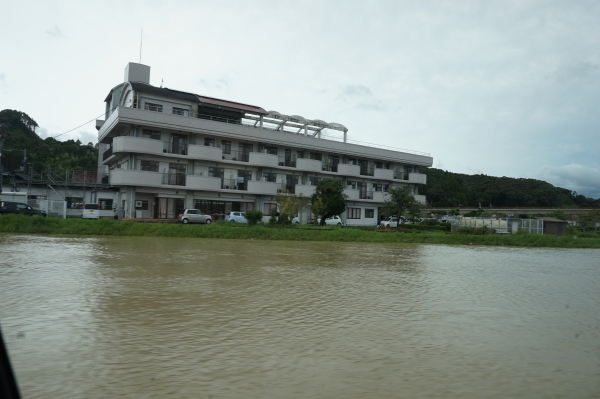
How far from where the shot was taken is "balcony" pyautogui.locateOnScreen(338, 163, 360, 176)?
46406mm

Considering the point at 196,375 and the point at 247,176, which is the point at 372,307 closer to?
the point at 196,375

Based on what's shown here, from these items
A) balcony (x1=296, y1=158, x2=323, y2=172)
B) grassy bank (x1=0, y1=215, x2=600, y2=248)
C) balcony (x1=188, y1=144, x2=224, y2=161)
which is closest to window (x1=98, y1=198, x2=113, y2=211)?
balcony (x1=188, y1=144, x2=224, y2=161)

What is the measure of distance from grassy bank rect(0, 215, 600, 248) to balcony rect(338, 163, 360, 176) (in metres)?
18.7

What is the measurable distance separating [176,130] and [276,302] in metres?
32.0

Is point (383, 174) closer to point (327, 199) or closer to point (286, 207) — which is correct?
point (327, 199)

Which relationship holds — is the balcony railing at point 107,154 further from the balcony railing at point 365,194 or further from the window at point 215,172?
the balcony railing at point 365,194

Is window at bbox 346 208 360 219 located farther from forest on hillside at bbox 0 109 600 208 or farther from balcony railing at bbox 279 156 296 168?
forest on hillside at bbox 0 109 600 208

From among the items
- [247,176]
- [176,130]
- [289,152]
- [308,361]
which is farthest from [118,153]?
[308,361]

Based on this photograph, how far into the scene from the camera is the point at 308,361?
466cm

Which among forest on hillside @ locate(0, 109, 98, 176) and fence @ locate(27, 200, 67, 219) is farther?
forest on hillside @ locate(0, 109, 98, 176)

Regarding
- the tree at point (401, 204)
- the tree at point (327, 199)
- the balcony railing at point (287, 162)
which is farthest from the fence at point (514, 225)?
the balcony railing at point (287, 162)

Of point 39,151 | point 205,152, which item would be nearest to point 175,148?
point 205,152

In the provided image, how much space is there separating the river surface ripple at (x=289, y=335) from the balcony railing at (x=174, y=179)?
25.9 metres

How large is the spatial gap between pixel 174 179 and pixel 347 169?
1825 centimetres
